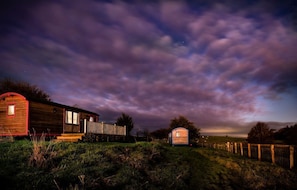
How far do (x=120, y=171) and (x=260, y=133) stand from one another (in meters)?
44.5

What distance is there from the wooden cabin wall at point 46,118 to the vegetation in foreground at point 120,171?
30.1 ft

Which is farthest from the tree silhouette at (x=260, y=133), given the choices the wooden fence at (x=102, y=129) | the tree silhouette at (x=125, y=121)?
the wooden fence at (x=102, y=129)

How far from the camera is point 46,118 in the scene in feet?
83.3

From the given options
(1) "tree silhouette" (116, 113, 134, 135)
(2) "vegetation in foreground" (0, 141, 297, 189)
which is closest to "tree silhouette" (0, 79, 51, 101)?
(1) "tree silhouette" (116, 113, 134, 135)

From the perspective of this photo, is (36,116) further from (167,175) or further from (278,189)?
(278,189)

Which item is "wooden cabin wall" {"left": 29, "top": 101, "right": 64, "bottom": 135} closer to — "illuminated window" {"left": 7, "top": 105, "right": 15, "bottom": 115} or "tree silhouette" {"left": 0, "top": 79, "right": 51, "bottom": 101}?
"illuminated window" {"left": 7, "top": 105, "right": 15, "bottom": 115}

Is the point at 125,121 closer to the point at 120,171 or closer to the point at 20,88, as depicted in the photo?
the point at 20,88

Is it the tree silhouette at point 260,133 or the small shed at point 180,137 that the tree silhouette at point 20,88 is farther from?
the tree silhouette at point 260,133

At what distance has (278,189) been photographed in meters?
14.8

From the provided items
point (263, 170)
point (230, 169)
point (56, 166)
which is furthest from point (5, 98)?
point (263, 170)

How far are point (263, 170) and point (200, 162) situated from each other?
14.9 feet

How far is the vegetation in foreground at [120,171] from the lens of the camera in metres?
10.5

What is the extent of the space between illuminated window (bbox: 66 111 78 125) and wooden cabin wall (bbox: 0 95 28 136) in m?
6.21

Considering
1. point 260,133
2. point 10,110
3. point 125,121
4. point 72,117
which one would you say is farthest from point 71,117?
point 260,133
